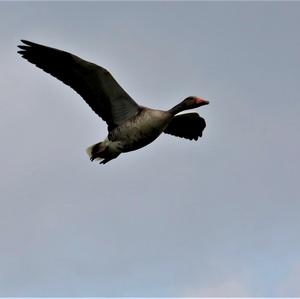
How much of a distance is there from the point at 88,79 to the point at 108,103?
2.52ft

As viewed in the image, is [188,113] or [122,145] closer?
[122,145]

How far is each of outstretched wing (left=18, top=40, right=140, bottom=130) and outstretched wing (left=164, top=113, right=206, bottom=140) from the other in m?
2.39

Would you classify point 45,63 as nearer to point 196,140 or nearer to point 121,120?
point 121,120

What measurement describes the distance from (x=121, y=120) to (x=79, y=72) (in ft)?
4.83

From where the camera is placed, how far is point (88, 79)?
20219 millimetres

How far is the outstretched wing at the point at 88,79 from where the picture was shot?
1998 cm

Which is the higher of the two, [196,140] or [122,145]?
[196,140]

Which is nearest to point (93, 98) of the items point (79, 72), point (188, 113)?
point (79, 72)

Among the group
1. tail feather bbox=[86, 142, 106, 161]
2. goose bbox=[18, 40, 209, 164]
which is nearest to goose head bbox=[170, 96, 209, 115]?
goose bbox=[18, 40, 209, 164]

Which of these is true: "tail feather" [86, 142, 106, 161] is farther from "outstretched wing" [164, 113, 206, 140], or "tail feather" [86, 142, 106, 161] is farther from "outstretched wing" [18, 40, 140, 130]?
"outstretched wing" [164, 113, 206, 140]

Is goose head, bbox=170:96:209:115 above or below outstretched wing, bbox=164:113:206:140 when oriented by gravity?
below

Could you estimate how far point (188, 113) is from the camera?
2236 cm

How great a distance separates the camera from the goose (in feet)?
64.8

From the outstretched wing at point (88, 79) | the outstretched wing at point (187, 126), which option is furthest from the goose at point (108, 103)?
the outstretched wing at point (187, 126)
